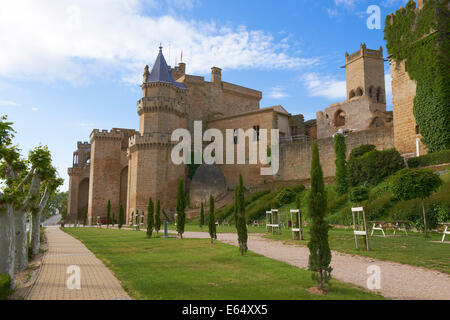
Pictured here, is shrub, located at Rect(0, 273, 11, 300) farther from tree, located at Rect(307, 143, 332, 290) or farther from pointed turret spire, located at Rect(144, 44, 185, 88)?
pointed turret spire, located at Rect(144, 44, 185, 88)

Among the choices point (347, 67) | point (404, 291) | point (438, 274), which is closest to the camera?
point (404, 291)

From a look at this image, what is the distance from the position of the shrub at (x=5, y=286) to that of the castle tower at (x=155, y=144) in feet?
97.1

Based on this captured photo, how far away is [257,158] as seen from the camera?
1567 inches

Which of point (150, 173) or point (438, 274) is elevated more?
point (150, 173)

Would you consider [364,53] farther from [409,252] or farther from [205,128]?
[409,252]

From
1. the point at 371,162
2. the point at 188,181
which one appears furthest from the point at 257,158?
the point at 371,162

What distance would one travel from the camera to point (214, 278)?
7.39 m

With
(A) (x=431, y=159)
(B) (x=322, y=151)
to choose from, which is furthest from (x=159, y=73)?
(A) (x=431, y=159)

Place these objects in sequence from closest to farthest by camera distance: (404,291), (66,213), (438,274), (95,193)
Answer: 1. (404,291)
2. (438,274)
3. (95,193)
4. (66,213)

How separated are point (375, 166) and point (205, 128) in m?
27.2

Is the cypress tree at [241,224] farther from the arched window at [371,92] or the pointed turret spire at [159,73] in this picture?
the arched window at [371,92]

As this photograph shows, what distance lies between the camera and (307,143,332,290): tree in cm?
628
